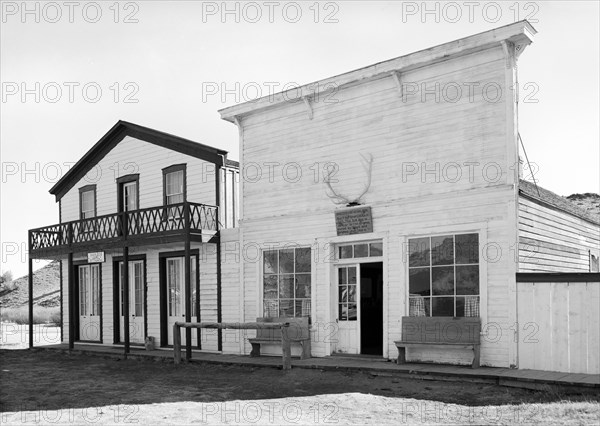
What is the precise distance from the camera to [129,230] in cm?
1778

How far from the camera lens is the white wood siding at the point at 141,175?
17.4m

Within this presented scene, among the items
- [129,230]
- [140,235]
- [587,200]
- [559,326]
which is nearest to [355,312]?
[559,326]

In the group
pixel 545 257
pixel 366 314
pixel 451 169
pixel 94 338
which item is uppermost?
pixel 451 169

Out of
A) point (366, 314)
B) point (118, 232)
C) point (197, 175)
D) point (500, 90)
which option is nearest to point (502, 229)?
point (500, 90)

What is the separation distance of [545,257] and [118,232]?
1096cm

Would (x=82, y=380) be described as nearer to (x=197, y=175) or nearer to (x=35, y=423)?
(x=35, y=423)

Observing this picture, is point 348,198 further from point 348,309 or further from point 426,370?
point 426,370

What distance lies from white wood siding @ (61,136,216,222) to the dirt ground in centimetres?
514

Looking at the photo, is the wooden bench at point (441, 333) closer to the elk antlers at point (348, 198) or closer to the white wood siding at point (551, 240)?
the white wood siding at point (551, 240)

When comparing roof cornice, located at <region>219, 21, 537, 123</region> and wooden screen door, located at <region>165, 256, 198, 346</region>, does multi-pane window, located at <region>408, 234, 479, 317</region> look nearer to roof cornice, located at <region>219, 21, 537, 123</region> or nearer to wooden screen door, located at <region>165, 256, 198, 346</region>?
roof cornice, located at <region>219, 21, 537, 123</region>

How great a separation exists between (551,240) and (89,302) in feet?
46.2

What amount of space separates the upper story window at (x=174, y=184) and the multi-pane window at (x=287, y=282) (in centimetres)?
366

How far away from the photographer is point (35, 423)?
29.2 ft

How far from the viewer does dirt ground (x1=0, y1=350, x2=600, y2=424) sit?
8984mm
